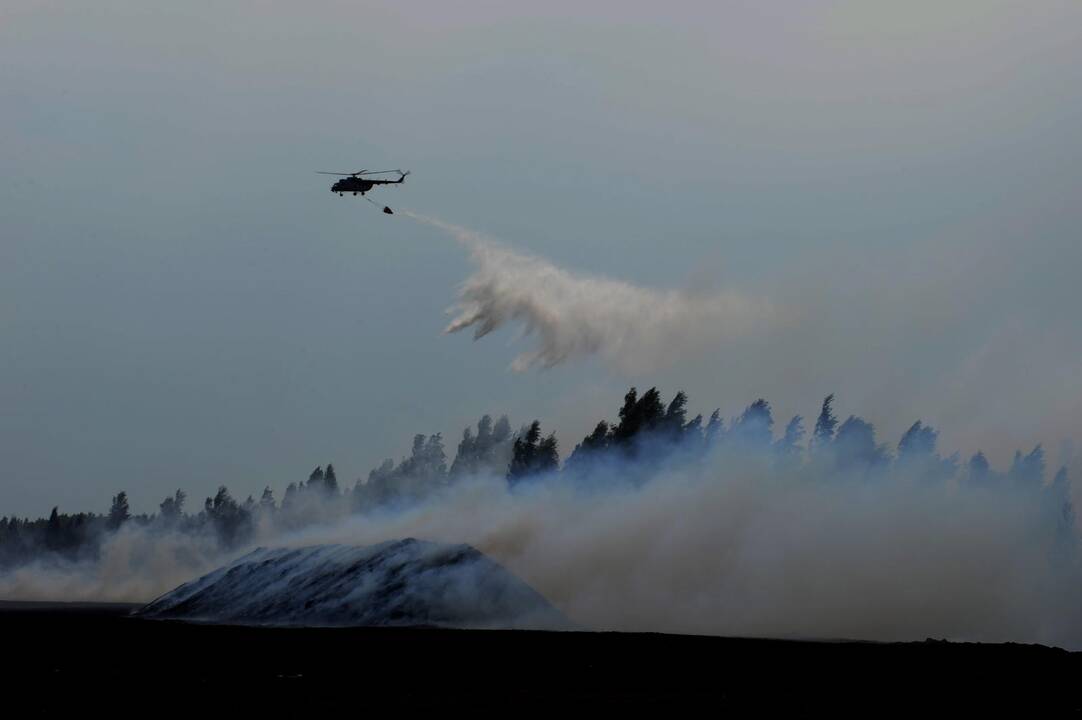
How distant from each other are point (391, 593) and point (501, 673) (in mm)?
50773

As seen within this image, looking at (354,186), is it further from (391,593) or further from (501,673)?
(501,673)

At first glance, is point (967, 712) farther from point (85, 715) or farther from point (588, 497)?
point (588, 497)

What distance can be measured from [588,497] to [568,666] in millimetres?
58223

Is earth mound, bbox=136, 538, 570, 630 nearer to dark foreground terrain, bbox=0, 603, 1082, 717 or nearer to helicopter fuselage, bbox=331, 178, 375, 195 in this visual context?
dark foreground terrain, bbox=0, 603, 1082, 717

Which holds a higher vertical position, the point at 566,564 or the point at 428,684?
the point at 566,564

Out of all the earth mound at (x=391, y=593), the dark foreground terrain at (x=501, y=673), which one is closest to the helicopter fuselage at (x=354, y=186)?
the earth mound at (x=391, y=593)

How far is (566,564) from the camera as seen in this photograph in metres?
135

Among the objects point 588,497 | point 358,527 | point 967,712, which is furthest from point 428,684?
point 358,527

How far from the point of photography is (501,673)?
82688 millimetres

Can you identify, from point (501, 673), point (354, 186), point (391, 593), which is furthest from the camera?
point (354, 186)

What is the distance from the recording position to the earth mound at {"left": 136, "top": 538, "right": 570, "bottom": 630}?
427 feet

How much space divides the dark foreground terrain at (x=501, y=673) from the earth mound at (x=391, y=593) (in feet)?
24.4

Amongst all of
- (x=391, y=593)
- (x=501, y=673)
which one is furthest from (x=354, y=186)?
(x=501, y=673)

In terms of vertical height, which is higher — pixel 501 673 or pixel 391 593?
pixel 391 593
